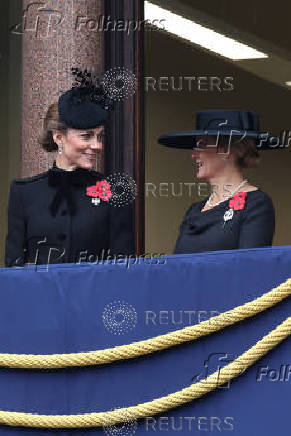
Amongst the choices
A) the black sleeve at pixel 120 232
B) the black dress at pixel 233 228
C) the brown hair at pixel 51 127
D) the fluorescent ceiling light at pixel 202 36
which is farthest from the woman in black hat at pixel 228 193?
the fluorescent ceiling light at pixel 202 36

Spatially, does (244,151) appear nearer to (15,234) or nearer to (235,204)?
(235,204)

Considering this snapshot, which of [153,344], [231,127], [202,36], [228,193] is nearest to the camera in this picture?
[153,344]

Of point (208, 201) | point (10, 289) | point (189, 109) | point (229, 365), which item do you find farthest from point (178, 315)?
point (189, 109)

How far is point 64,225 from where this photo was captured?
3.14 m

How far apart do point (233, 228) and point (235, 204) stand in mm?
85

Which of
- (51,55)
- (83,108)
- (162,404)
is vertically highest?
(51,55)

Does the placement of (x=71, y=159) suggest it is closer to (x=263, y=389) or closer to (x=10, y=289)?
(x=10, y=289)

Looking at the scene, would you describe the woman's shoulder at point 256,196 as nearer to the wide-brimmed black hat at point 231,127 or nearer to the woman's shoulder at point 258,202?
the woman's shoulder at point 258,202

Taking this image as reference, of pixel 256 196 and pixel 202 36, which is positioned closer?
pixel 256 196

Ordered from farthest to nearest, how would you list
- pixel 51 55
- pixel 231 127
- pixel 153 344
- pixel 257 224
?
pixel 51 55
pixel 231 127
pixel 257 224
pixel 153 344

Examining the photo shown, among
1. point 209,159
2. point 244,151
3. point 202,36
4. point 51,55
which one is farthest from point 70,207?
point 202,36

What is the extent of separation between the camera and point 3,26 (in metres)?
5.57

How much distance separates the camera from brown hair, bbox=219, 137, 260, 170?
3146mm

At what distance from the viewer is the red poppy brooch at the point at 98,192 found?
3.17 m
